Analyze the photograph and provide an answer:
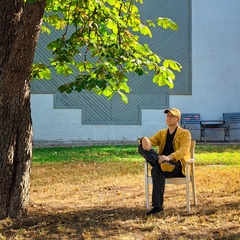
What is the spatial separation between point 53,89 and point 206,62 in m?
5.54

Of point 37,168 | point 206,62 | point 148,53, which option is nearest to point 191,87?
point 206,62

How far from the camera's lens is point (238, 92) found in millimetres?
17922

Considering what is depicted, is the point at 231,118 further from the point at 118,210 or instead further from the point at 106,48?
the point at 106,48

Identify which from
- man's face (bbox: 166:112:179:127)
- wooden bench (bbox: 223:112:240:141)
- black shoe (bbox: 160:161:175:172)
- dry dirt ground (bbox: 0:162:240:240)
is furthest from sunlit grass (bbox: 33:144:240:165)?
black shoe (bbox: 160:161:175:172)

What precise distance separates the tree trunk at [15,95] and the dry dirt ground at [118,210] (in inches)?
13.0

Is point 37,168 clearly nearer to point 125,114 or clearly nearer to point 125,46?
point 125,46

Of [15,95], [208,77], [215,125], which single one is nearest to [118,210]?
[15,95]

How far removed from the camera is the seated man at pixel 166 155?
507 centimetres

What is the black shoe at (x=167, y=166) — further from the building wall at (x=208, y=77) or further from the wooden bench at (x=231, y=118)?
the wooden bench at (x=231, y=118)

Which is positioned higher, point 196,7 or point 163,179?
point 196,7

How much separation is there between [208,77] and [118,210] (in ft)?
42.9

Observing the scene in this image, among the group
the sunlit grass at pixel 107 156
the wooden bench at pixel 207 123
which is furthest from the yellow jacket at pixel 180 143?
the wooden bench at pixel 207 123

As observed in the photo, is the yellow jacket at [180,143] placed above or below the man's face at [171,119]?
below

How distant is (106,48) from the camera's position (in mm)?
5336
